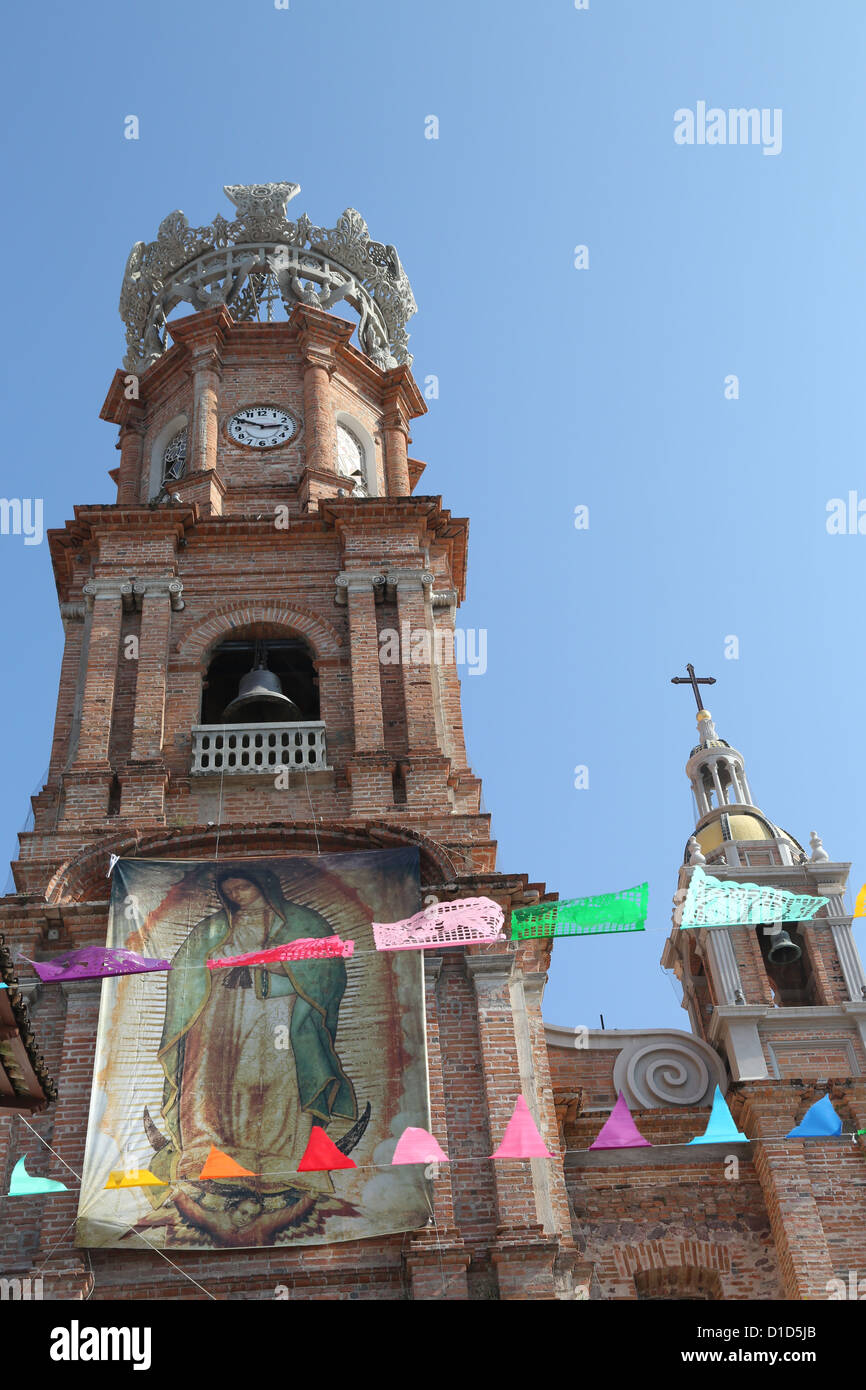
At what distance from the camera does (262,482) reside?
27.3m

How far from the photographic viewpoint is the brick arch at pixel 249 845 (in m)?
19.9

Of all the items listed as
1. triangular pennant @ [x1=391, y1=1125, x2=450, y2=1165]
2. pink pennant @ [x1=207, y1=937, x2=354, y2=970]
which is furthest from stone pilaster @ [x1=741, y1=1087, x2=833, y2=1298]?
pink pennant @ [x1=207, y1=937, x2=354, y2=970]

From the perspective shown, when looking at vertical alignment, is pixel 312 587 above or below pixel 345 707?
above

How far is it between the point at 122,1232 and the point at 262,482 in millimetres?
14152

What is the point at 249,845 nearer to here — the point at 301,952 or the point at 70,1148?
the point at 301,952

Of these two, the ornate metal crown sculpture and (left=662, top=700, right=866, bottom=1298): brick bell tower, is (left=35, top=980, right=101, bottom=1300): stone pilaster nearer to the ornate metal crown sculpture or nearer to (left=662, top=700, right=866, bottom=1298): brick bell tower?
(left=662, top=700, right=866, bottom=1298): brick bell tower

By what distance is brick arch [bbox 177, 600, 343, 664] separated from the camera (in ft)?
78.5

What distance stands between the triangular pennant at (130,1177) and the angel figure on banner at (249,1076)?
15cm

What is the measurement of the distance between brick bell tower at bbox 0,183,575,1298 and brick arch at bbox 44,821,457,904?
31 mm

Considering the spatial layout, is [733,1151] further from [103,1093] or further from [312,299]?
[312,299]

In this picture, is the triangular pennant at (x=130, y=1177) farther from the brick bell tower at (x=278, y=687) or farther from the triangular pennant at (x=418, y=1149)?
the triangular pennant at (x=418, y=1149)
